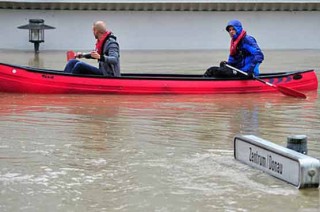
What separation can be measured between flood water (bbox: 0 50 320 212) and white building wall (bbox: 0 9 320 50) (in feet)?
51.9

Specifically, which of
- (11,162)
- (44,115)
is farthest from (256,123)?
(11,162)

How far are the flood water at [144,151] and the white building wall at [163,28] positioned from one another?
51.9 feet

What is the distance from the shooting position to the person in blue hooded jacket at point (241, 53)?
1488cm

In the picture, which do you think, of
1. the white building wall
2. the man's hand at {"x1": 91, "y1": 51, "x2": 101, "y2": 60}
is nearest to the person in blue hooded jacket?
the man's hand at {"x1": 91, "y1": 51, "x2": 101, "y2": 60}

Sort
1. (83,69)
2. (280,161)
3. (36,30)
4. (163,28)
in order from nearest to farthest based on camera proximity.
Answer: (280,161) < (83,69) < (36,30) < (163,28)

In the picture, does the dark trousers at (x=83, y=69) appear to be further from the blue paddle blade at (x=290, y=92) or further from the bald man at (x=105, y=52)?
the blue paddle blade at (x=290, y=92)

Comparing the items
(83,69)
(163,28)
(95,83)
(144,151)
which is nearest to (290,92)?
(95,83)

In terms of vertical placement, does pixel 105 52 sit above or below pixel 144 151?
above

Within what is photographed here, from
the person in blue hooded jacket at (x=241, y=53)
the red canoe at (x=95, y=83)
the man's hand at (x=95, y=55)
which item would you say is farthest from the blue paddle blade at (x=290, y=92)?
the man's hand at (x=95, y=55)

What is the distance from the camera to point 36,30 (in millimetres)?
28359

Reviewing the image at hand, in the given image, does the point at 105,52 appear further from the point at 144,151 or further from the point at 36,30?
the point at 36,30

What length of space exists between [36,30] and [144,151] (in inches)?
804

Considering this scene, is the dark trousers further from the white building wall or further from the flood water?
the white building wall

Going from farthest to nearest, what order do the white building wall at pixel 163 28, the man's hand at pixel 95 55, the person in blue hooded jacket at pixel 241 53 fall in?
the white building wall at pixel 163 28 < the person in blue hooded jacket at pixel 241 53 < the man's hand at pixel 95 55
